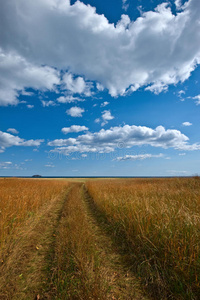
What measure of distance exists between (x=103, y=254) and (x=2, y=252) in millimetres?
2843

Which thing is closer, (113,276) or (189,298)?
(189,298)

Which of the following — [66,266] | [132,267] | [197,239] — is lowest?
[132,267]

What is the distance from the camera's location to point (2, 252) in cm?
407

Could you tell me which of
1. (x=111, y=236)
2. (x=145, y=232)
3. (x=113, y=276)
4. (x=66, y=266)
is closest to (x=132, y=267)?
(x=113, y=276)

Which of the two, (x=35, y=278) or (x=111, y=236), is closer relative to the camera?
(x=35, y=278)

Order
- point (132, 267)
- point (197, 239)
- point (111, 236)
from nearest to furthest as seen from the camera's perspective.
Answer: point (197, 239) < point (132, 267) < point (111, 236)

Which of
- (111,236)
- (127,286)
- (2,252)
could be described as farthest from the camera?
(111,236)

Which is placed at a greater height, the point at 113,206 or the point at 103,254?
the point at 113,206

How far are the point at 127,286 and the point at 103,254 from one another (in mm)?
1428

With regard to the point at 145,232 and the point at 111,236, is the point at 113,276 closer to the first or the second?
the point at 145,232

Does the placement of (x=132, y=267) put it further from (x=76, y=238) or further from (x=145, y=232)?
(x=76, y=238)

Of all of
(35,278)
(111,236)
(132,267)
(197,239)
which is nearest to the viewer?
(35,278)

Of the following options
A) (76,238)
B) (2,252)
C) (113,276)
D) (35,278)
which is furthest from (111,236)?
(2,252)

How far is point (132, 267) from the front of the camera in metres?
3.82
